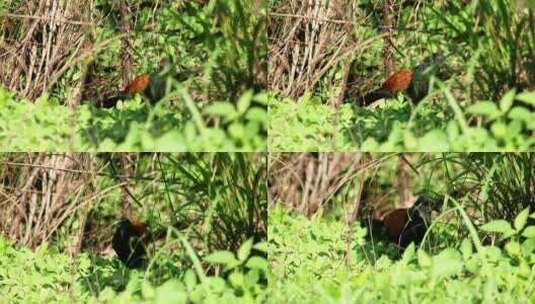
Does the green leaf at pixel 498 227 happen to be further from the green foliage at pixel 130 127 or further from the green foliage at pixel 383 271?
the green foliage at pixel 130 127

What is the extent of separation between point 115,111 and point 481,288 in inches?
48.6

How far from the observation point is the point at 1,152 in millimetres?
4043

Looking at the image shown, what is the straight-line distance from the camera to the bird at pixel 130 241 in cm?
404

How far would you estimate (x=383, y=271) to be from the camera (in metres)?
4.01

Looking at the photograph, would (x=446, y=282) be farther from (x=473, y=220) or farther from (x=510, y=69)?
(x=510, y=69)

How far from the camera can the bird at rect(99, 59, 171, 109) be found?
3977 mm

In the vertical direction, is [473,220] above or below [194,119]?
below

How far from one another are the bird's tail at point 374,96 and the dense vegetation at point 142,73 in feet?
1.01

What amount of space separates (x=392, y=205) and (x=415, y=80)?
1.36 feet

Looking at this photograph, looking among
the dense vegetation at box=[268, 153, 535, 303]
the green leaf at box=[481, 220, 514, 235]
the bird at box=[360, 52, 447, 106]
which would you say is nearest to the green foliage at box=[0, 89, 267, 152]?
the dense vegetation at box=[268, 153, 535, 303]

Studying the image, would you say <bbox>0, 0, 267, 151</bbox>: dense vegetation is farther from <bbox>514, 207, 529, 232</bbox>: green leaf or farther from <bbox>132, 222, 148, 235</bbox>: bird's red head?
<bbox>514, 207, 529, 232</bbox>: green leaf

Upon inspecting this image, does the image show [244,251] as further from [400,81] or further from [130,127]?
[400,81]

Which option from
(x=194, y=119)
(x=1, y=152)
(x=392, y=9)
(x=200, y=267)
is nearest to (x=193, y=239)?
(x=200, y=267)

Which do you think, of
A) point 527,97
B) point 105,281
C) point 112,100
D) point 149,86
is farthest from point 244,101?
point 527,97
